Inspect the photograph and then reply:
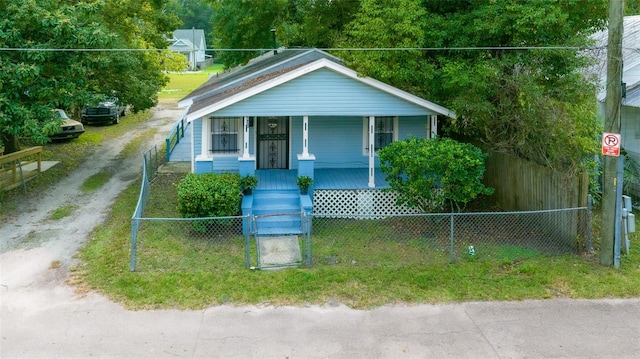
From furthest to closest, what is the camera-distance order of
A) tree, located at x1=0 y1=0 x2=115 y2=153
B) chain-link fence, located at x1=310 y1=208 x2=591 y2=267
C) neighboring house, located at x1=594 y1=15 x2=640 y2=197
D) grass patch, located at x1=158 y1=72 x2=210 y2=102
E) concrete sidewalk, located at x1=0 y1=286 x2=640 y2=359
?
grass patch, located at x1=158 y1=72 x2=210 y2=102 < neighboring house, located at x1=594 y1=15 x2=640 y2=197 < tree, located at x1=0 y1=0 x2=115 y2=153 < chain-link fence, located at x1=310 y1=208 x2=591 y2=267 < concrete sidewalk, located at x1=0 y1=286 x2=640 y2=359

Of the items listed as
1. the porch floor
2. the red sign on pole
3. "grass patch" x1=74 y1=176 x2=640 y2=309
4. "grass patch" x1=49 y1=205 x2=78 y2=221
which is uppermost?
the red sign on pole

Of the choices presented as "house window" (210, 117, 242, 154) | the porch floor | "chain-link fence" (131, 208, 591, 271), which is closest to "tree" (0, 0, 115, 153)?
"house window" (210, 117, 242, 154)

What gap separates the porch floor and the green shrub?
166cm

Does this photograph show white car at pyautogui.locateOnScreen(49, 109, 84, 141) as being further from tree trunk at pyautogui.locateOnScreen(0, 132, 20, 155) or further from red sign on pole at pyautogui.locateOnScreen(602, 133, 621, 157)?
red sign on pole at pyautogui.locateOnScreen(602, 133, 621, 157)

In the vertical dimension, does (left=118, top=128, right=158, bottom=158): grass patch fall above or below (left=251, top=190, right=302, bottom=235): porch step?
above

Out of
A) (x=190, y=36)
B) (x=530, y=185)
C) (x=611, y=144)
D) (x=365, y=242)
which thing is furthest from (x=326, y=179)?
(x=190, y=36)

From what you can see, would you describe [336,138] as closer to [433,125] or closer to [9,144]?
[433,125]

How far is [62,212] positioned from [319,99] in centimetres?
705

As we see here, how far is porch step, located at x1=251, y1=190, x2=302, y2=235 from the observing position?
1297 centimetres

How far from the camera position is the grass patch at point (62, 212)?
1434cm

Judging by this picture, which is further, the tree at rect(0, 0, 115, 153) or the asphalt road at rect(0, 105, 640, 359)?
the tree at rect(0, 0, 115, 153)

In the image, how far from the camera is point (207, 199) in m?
12.4

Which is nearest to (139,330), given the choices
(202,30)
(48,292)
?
(48,292)

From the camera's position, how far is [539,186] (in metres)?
12.7
